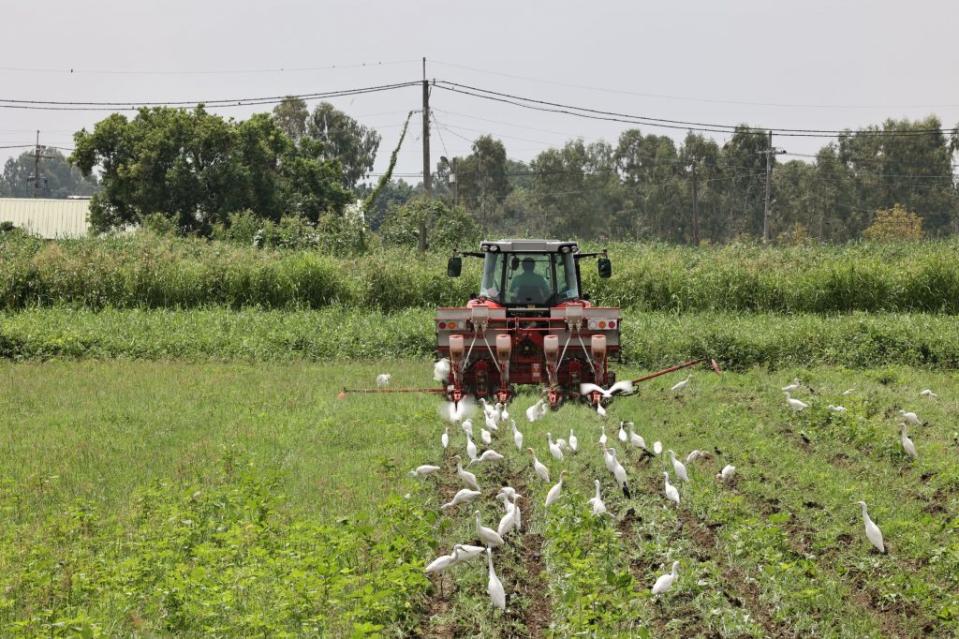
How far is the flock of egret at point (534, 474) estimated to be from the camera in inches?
278

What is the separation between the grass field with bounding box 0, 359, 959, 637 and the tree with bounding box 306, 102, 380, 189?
60.5 metres

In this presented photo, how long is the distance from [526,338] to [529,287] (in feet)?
4.35

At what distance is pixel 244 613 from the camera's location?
6516 mm

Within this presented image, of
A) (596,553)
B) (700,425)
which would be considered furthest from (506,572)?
(700,425)

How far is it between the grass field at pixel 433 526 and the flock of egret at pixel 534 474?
132mm

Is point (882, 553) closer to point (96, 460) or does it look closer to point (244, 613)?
point (244, 613)

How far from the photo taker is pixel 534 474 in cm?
1023

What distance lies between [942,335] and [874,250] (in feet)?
47.1

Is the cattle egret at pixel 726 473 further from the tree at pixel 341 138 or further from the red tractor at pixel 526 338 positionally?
the tree at pixel 341 138

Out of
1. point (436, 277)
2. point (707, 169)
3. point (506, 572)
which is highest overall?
point (707, 169)

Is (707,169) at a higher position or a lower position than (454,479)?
higher

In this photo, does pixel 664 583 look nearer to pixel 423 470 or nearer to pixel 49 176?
pixel 423 470

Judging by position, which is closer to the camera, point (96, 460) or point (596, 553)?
point (596, 553)

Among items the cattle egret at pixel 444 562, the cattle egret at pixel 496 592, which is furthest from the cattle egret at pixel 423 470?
the cattle egret at pixel 496 592
